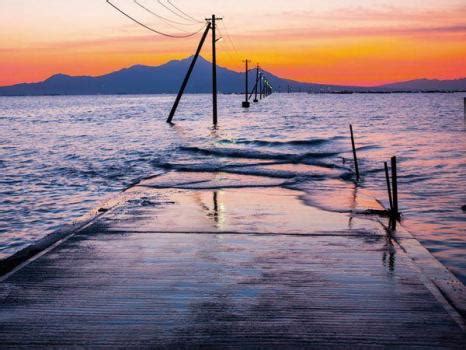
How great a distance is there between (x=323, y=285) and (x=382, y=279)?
754 millimetres

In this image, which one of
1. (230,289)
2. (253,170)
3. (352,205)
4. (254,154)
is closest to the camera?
(230,289)

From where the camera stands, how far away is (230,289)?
18.5ft

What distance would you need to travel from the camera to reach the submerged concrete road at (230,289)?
446cm

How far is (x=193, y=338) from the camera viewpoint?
4.39 m

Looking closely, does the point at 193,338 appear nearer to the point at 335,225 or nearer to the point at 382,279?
the point at 382,279

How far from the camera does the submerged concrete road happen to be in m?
4.46

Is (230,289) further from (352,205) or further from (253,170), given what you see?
(253,170)

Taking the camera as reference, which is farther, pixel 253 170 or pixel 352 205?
pixel 253 170

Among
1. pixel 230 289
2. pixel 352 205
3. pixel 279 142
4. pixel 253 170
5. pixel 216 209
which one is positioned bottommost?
pixel 279 142

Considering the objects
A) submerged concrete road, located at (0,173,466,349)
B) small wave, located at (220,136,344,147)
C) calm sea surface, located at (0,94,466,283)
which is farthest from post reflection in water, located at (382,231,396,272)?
small wave, located at (220,136,344,147)

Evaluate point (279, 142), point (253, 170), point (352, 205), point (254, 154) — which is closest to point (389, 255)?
point (352, 205)

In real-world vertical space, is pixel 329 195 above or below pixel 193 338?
below

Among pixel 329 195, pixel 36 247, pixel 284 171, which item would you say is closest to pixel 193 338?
pixel 36 247

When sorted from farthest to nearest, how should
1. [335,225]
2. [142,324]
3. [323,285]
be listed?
[335,225], [323,285], [142,324]
